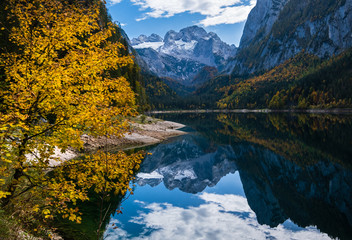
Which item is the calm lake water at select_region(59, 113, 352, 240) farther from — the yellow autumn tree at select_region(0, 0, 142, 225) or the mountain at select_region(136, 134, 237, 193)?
the yellow autumn tree at select_region(0, 0, 142, 225)

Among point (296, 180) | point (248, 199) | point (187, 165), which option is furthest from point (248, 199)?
point (187, 165)

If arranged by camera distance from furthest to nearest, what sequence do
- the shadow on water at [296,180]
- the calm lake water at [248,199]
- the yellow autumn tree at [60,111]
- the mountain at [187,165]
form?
the mountain at [187,165]
the shadow on water at [296,180]
the calm lake water at [248,199]
the yellow autumn tree at [60,111]

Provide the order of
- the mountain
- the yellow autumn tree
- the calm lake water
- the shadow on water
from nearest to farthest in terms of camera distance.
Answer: the yellow autumn tree < the calm lake water < the shadow on water < the mountain

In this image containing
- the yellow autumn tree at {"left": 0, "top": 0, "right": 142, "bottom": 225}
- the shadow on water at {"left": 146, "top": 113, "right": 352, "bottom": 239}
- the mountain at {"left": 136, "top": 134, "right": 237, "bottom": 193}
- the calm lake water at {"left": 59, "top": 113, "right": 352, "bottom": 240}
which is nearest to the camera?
the yellow autumn tree at {"left": 0, "top": 0, "right": 142, "bottom": 225}

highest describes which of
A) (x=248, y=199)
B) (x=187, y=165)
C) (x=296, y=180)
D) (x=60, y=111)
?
(x=187, y=165)

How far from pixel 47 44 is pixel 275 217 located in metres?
16.6

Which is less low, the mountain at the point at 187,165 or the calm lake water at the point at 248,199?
the mountain at the point at 187,165

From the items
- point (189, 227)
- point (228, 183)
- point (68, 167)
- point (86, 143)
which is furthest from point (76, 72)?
point (86, 143)

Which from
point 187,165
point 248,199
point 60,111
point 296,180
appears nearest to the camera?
point 60,111

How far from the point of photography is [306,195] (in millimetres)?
20000

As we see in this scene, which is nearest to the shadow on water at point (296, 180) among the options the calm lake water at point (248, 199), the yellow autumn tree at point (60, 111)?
the calm lake water at point (248, 199)

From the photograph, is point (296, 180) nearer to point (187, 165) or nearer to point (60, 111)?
point (187, 165)

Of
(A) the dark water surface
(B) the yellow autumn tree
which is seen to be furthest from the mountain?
(B) the yellow autumn tree

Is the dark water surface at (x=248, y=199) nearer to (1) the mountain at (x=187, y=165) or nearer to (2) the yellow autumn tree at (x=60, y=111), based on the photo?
(1) the mountain at (x=187, y=165)
